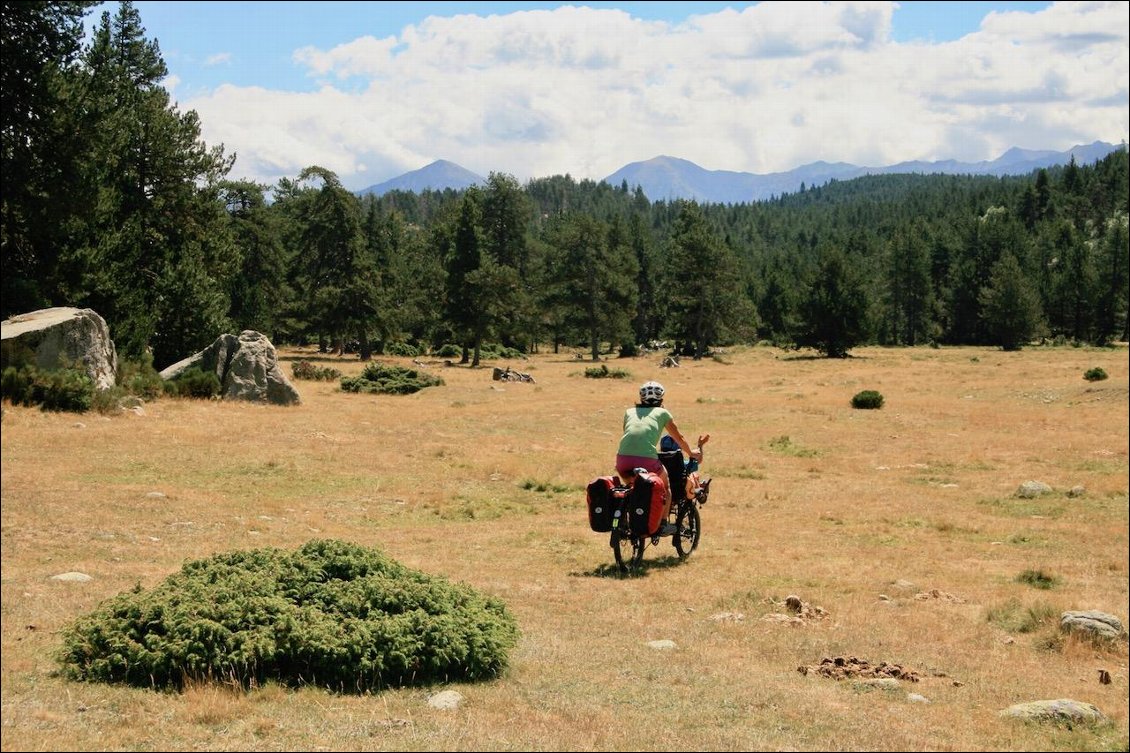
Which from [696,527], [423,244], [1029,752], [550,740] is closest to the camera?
[550,740]

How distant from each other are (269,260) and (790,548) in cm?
6067

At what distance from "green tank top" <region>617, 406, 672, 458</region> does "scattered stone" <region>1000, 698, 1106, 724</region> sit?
19.9 ft

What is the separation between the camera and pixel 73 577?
393 inches

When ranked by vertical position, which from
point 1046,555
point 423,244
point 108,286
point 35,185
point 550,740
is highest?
point 423,244

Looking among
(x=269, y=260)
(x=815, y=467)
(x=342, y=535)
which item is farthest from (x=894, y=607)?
(x=269, y=260)

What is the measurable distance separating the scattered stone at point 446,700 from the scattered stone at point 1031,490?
673 inches

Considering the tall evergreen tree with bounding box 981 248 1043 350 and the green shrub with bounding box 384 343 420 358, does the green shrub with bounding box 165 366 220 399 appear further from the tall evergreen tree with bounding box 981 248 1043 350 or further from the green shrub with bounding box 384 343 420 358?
the tall evergreen tree with bounding box 981 248 1043 350

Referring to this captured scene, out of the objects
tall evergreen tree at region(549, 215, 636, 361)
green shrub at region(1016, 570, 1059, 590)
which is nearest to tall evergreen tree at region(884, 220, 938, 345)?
tall evergreen tree at region(549, 215, 636, 361)

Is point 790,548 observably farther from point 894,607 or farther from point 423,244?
point 423,244

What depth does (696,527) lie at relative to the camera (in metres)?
13.8

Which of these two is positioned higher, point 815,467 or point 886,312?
point 886,312

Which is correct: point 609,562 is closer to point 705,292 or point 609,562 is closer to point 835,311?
point 705,292

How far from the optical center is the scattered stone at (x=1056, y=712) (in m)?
6.76

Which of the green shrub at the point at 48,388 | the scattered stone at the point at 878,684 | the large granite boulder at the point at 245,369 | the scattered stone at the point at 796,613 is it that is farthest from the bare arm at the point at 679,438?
the large granite boulder at the point at 245,369
